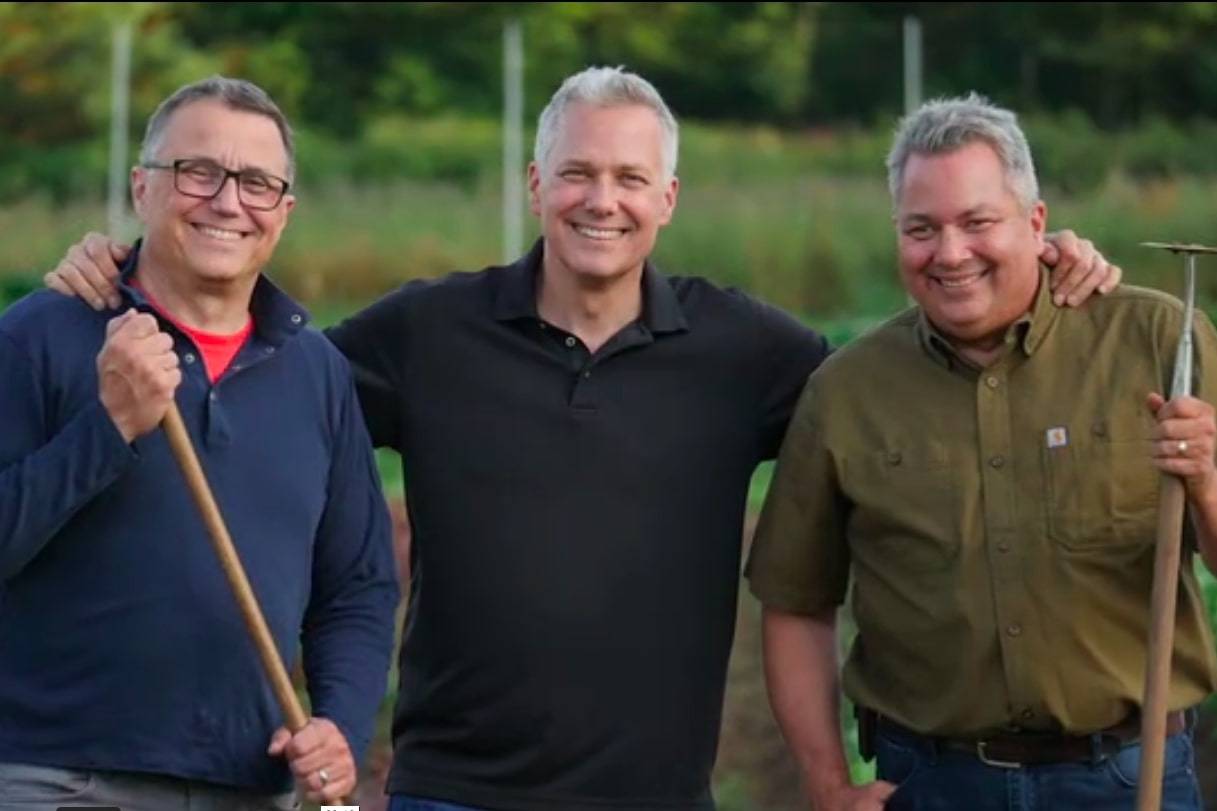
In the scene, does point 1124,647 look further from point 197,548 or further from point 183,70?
point 183,70

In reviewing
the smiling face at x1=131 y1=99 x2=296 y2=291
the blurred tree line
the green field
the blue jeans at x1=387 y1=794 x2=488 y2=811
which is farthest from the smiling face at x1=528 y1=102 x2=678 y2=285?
the blurred tree line

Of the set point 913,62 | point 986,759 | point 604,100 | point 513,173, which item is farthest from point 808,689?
point 513,173

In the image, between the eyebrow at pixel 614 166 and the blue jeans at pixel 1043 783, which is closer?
the blue jeans at pixel 1043 783

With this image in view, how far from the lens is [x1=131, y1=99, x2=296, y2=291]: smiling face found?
470 centimetres

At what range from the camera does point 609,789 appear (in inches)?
203

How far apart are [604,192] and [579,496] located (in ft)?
1.90

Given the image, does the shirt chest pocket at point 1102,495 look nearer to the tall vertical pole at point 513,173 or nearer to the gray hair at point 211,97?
the gray hair at point 211,97

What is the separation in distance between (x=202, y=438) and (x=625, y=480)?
0.92m

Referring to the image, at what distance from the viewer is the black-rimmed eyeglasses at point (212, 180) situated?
4.74 metres

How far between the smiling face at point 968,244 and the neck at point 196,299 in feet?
4.00

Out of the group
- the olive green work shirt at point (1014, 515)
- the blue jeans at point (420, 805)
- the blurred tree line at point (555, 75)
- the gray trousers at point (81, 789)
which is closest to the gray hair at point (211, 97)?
the gray trousers at point (81, 789)

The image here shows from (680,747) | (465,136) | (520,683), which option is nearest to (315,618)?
(520,683)

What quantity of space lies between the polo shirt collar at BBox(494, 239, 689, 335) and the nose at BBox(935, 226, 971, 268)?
64cm

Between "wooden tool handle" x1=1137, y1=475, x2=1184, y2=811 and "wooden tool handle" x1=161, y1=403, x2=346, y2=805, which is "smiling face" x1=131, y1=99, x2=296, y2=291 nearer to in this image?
"wooden tool handle" x1=161, y1=403, x2=346, y2=805
